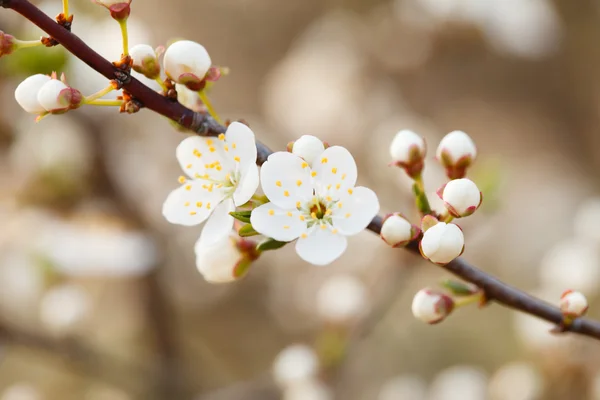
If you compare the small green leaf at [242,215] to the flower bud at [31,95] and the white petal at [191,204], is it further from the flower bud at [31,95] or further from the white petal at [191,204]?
the flower bud at [31,95]

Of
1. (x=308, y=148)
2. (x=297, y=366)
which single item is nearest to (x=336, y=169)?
(x=308, y=148)

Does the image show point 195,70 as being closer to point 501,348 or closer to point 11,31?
point 11,31

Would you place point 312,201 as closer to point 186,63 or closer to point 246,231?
point 246,231

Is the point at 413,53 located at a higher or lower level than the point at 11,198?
higher

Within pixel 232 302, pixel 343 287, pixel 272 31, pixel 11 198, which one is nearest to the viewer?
pixel 343 287

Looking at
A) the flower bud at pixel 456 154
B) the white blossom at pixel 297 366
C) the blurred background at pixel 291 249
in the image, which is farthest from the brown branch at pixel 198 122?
the white blossom at pixel 297 366

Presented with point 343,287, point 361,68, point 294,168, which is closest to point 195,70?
Result: point 294,168
